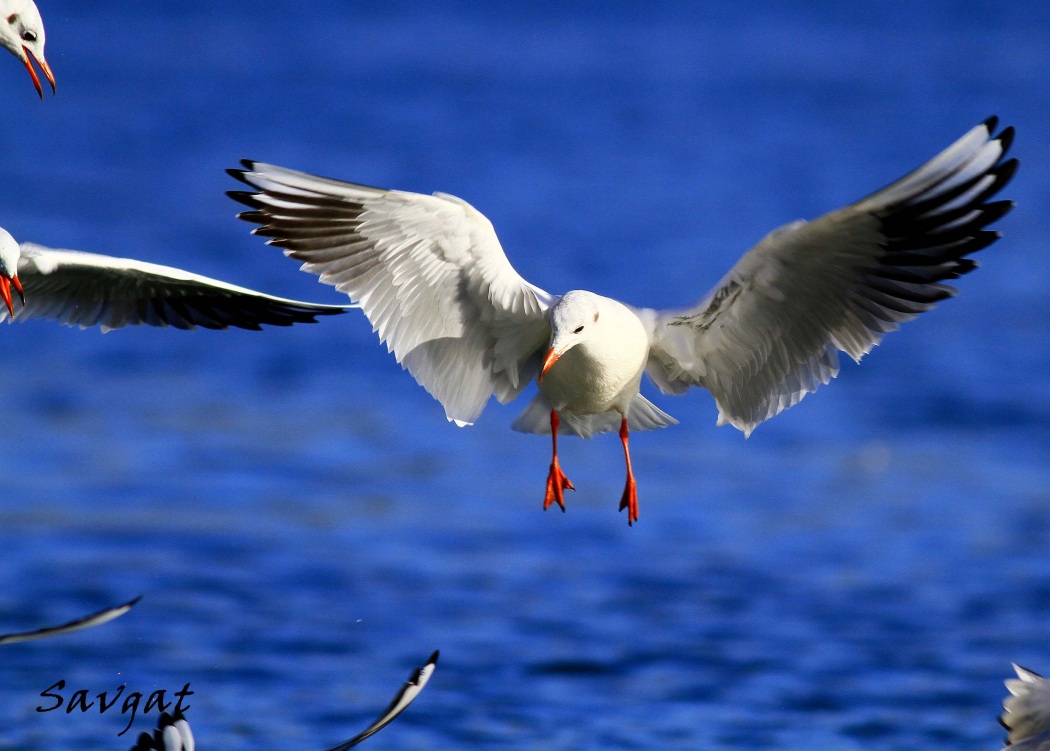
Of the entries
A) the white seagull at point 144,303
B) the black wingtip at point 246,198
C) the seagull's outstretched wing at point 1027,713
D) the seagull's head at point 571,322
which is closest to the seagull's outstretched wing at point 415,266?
the black wingtip at point 246,198

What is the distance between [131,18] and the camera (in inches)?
911

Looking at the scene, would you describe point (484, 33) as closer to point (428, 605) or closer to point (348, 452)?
point (348, 452)

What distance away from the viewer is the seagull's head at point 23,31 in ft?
22.7

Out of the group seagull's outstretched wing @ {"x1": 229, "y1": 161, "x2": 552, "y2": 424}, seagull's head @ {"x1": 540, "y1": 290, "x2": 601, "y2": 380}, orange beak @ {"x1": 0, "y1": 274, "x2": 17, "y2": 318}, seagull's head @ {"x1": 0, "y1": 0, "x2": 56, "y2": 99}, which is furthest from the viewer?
seagull's head @ {"x1": 0, "y1": 0, "x2": 56, "y2": 99}

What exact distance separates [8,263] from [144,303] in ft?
3.56

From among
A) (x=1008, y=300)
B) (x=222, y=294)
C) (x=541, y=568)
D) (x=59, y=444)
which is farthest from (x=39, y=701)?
(x=1008, y=300)

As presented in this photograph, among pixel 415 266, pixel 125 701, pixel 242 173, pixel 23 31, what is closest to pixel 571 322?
pixel 415 266

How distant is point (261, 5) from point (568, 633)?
1556 cm

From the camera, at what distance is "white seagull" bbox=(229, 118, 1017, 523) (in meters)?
5.75

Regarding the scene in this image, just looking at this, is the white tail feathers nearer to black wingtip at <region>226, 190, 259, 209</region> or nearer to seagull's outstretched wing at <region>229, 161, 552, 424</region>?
seagull's outstretched wing at <region>229, 161, 552, 424</region>

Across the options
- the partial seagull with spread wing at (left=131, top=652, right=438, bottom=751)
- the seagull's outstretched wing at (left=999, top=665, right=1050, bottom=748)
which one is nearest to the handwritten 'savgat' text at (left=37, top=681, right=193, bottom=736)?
the partial seagull with spread wing at (left=131, top=652, right=438, bottom=751)

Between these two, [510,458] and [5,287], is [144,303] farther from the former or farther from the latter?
[510,458]

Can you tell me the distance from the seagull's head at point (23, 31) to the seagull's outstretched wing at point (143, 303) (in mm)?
825

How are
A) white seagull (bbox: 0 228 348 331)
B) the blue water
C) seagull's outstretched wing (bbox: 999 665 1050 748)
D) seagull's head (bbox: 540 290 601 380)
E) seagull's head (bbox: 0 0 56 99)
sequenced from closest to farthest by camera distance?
1. seagull's head (bbox: 540 290 601 380)
2. seagull's outstretched wing (bbox: 999 665 1050 748)
3. seagull's head (bbox: 0 0 56 99)
4. white seagull (bbox: 0 228 348 331)
5. the blue water
